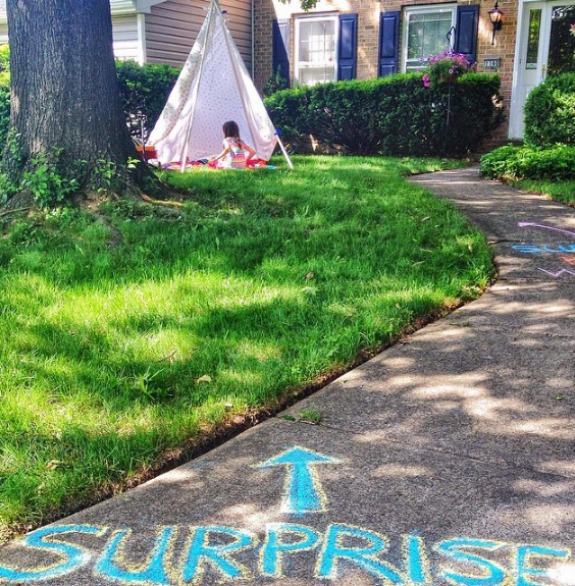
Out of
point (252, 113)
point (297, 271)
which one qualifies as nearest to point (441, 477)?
point (297, 271)

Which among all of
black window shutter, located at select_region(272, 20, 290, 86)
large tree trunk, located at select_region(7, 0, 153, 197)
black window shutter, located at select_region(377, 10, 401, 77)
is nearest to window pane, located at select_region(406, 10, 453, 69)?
black window shutter, located at select_region(377, 10, 401, 77)

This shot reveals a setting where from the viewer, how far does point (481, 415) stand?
2961 millimetres

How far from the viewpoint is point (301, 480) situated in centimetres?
249

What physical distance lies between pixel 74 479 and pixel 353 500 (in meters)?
0.98

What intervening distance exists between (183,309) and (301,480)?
1.80 m

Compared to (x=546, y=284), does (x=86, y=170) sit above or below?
above

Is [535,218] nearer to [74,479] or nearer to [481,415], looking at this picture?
[481,415]

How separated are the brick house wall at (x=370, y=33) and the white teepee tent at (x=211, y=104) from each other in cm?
512

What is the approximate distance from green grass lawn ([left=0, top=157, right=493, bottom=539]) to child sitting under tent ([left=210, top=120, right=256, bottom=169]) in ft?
8.24

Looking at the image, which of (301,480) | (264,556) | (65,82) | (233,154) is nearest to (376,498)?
(301,480)

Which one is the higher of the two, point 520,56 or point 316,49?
point 316,49

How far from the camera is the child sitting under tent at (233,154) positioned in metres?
9.56

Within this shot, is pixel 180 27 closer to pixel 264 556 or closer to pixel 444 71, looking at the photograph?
pixel 444 71

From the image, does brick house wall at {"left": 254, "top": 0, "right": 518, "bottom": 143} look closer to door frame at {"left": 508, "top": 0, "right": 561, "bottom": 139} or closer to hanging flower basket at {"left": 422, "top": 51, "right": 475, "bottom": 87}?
door frame at {"left": 508, "top": 0, "right": 561, "bottom": 139}
